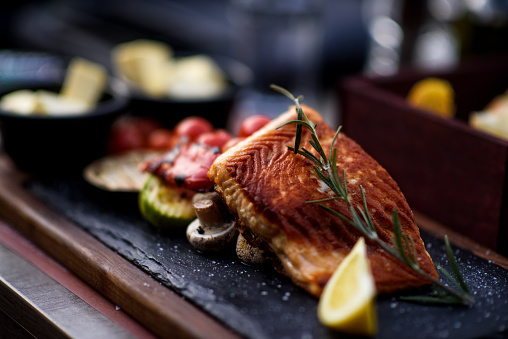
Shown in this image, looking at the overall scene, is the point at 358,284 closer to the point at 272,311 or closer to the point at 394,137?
the point at 272,311

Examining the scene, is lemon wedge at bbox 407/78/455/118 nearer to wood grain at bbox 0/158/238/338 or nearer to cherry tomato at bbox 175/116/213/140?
cherry tomato at bbox 175/116/213/140

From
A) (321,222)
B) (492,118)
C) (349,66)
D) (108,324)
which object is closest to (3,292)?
(108,324)

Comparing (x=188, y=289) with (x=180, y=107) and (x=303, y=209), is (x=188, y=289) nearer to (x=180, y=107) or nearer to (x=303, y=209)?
(x=303, y=209)

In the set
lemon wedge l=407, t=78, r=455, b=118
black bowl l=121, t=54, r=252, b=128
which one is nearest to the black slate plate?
lemon wedge l=407, t=78, r=455, b=118

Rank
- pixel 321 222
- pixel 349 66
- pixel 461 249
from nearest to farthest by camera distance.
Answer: pixel 321 222 → pixel 461 249 → pixel 349 66

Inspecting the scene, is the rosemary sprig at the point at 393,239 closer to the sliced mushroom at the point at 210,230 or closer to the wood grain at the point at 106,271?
the sliced mushroom at the point at 210,230
